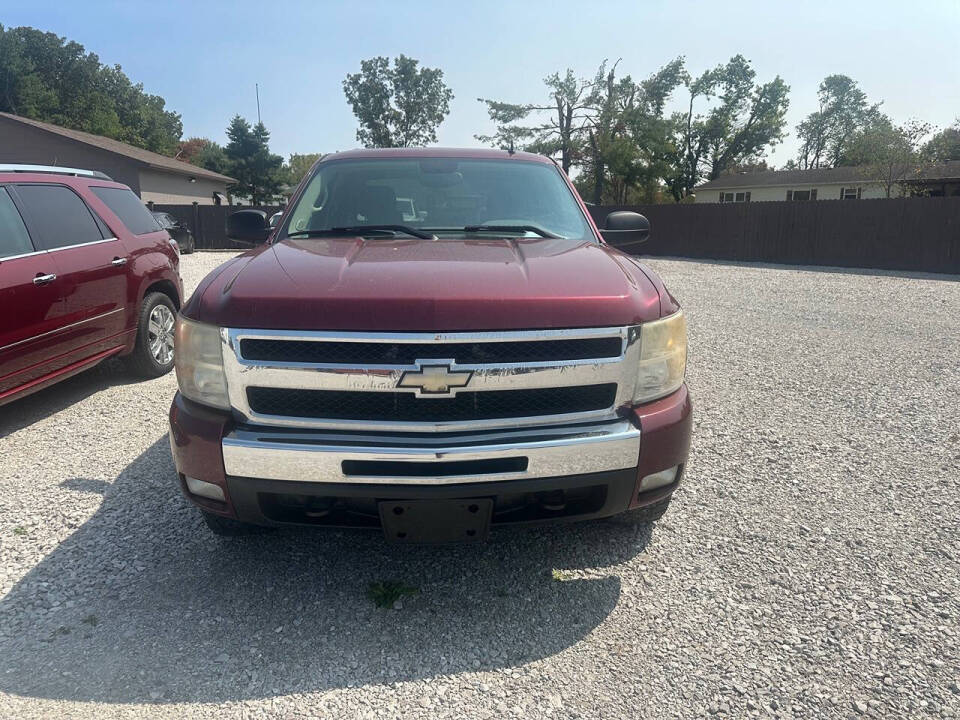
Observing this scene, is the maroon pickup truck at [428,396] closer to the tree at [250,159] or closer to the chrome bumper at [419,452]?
the chrome bumper at [419,452]

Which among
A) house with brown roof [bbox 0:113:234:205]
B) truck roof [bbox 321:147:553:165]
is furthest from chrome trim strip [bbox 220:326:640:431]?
house with brown roof [bbox 0:113:234:205]

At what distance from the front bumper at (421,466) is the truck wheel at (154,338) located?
12.5 ft

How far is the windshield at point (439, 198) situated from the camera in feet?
11.8

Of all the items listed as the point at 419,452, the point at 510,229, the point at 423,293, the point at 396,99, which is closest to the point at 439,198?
the point at 510,229

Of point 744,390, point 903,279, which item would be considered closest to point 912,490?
point 744,390

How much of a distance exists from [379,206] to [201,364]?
162cm

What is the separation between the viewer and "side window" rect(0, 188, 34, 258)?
4406mm

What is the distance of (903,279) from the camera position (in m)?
16.5

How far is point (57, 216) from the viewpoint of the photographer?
5.02 m

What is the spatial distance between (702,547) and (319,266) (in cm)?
215

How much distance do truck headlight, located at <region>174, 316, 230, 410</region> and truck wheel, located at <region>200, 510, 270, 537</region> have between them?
620 millimetres

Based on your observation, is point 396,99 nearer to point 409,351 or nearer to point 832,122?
point 832,122

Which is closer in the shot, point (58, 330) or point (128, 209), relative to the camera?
point (58, 330)

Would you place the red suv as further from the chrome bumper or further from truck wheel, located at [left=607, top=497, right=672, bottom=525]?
truck wheel, located at [left=607, top=497, right=672, bottom=525]
